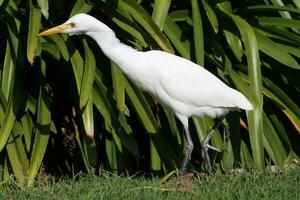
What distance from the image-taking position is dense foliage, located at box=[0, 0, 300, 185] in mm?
5371

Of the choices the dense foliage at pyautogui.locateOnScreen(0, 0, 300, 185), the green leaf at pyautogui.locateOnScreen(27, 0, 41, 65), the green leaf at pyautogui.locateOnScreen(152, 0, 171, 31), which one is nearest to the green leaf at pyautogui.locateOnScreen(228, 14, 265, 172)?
the dense foliage at pyautogui.locateOnScreen(0, 0, 300, 185)

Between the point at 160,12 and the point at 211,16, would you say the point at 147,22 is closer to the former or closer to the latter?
the point at 160,12

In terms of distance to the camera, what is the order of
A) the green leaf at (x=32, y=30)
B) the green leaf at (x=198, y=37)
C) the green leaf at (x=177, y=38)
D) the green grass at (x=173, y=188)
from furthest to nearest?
1. the green leaf at (x=177, y=38)
2. the green leaf at (x=198, y=37)
3. the green leaf at (x=32, y=30)
4. the green grass at (x=173, y=188)

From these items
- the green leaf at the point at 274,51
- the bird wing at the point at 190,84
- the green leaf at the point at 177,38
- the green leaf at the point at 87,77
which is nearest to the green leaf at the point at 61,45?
the green leaf at the point at 87,77

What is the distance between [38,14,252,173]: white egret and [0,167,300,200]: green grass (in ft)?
1.44

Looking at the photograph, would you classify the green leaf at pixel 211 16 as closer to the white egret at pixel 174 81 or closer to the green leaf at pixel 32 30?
the white egret at pixel 174 81

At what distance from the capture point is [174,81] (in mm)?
5215

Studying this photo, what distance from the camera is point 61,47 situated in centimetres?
542

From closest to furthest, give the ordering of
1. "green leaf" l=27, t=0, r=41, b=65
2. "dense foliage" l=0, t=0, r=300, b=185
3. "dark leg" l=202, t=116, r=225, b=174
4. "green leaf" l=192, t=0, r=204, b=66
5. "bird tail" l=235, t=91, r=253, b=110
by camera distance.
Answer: "green leaf" l=27, t=0, r=41, b=65 → "bird tail" l=235, t=91, r=253, b=110 → "dark leg" l=202, t=116, r=225, b=174 → "dense foliage" l=0, t=0, r=300, b=185 → "green leaf" l=192, t=0, r=204, b=66

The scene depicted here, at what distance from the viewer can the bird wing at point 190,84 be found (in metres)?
5.20

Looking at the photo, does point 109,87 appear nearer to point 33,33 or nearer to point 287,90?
point 33,33

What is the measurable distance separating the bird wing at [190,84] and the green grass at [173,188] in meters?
0.57

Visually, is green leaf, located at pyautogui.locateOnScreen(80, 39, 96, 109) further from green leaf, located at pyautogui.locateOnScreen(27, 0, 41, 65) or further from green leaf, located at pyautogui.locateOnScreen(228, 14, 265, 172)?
green leaf, located at pyautogui.locateOnScreen(228, 14, 265, 172)

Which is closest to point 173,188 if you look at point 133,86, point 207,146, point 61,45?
point 207,146
